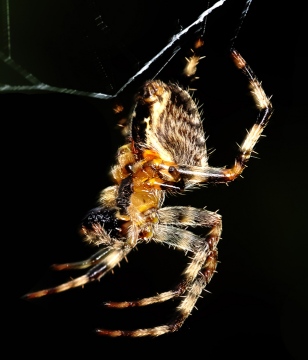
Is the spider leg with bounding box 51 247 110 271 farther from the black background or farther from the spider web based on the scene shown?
the spider web

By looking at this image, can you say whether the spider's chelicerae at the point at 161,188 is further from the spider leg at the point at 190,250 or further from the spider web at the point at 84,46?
the spider web at the point at 84,46

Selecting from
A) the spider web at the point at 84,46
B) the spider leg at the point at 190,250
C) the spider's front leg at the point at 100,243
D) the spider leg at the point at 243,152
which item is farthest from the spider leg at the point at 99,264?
the spider web at the point at 84,46

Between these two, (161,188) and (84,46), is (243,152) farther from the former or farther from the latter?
(84,46)

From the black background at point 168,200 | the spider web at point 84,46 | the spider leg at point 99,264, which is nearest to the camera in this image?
the spider web at point 84,46

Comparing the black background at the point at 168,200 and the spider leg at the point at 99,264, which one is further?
the black background at the point at 168,200

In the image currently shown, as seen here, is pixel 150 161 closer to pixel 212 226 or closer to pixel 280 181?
pixel 212 226

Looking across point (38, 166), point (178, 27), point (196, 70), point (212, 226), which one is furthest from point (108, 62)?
point (38, 166)

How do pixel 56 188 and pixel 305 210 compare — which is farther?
pixel 305 210
